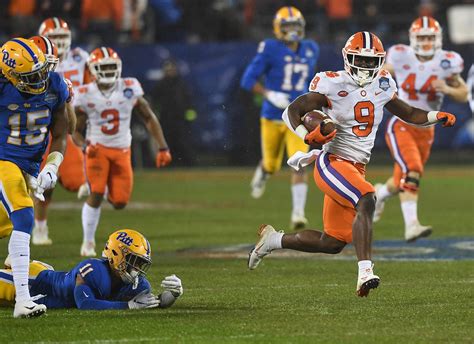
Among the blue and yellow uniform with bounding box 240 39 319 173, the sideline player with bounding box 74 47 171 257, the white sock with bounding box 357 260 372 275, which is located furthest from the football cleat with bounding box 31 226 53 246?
the white sock with bounding box 357 260 372 275

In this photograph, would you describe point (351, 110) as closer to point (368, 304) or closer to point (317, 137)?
point (317, 137)

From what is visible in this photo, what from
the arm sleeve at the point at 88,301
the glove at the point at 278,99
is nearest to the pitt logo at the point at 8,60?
the arm sleeve at the point at 88,301

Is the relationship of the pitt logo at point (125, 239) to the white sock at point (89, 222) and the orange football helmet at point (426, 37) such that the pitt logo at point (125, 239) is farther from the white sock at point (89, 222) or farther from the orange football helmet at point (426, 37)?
the orange football helmet at point (426, 37)

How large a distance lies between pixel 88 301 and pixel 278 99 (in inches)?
219

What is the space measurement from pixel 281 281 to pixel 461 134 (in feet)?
38.2

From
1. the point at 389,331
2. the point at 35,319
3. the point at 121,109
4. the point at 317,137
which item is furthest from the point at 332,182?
the point at 121,109

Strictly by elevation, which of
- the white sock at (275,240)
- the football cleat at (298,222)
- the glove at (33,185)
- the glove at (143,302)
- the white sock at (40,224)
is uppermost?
the glove at (33,185)

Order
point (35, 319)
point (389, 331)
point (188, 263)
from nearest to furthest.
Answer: point (389, 331) < point (35, 319) < point (188, 263)

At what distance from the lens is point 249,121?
18828 millimetres

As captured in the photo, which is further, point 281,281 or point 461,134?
point 461,134

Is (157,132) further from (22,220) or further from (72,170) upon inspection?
(22,220)

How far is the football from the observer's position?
22.7 feet

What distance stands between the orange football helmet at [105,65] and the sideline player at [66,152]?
1.43 feet

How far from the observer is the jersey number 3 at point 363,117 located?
24.3ft
